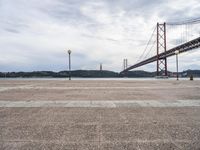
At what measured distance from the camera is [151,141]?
3684mm

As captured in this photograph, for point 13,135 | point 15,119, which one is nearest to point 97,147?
point 13,135

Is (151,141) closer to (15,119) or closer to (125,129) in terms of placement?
(125,129)

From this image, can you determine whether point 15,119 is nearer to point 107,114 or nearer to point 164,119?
point 107,114

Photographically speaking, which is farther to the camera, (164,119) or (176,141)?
(164,119)

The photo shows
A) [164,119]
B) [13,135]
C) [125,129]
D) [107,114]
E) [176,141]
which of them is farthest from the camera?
[107,114]

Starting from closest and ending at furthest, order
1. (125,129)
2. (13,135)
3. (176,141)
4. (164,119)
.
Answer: (176,141) < (13,135) < (125,129) < (164,119)

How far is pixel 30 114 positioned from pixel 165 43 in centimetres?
5170

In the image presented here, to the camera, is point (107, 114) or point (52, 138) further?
point (107, 114)

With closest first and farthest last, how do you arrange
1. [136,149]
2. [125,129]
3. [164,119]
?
[136,149], [125,129], [164,119]

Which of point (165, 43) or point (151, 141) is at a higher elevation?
point (165, 43)

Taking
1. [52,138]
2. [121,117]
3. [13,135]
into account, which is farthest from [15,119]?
[121,117]

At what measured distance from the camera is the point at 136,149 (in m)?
3.34

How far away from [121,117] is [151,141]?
1918mm

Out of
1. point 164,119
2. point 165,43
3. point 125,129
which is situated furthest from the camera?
point 165,43
